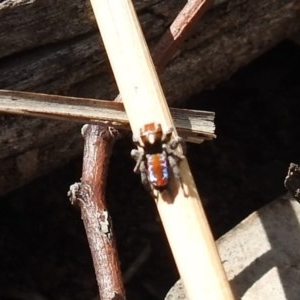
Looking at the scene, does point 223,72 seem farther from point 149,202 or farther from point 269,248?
point 269,248

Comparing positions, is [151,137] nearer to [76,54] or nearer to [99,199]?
[99,199]

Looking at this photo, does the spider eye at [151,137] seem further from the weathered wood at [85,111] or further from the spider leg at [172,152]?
the weathered wood at [85,111]

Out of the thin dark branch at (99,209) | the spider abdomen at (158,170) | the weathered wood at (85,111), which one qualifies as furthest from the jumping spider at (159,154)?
the thin dark branch at (99,209)

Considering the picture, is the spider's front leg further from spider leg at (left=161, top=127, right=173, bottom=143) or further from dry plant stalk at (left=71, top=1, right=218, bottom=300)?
dry plant stalk at (left=71, top=1, right=218, bottom=300)

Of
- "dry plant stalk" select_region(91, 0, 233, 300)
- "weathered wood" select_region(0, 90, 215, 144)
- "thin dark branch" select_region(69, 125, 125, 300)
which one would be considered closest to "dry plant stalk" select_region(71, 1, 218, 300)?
"thin dark branch" select_region(69, 125, 125, 300)

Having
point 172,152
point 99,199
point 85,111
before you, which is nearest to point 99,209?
point 99,199

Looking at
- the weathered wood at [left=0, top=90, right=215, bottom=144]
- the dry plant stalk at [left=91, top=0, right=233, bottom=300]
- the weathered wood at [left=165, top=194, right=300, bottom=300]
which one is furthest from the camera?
the weathered wood at [left=165, top=194, right=300, bottom=300]
